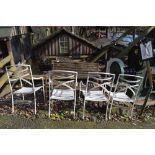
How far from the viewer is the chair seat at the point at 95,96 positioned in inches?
155

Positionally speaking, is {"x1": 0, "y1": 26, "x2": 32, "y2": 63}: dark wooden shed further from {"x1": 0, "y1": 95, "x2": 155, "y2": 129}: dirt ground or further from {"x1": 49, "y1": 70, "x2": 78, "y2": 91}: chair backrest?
{"x1": 0, "y1": 95, "x2": 155, "y2": 129}: dirt ground

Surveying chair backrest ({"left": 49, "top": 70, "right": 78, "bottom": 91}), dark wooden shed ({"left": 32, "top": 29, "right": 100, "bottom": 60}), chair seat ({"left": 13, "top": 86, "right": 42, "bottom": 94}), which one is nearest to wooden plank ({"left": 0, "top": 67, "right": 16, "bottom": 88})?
chair seat ({"left": 13, "top": 86, "right": 42, "bottom": 94})

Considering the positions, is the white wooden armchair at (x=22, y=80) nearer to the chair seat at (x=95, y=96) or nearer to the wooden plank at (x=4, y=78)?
the wooden plank at (x=4, y=78)

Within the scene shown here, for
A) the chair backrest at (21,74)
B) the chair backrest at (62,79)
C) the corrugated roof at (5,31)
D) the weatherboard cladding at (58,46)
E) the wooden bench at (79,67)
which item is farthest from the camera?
the weatherboard cladding at (58,46)

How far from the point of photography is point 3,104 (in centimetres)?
399

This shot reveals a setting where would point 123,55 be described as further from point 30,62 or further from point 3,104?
point 3,104

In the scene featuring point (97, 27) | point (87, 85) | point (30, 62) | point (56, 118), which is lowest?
point (56, 118)

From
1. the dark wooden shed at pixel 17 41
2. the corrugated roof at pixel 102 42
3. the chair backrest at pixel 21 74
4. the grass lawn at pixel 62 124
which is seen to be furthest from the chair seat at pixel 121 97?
the dark wooden shed at pixel 17 41

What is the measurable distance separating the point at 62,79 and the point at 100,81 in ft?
1.66

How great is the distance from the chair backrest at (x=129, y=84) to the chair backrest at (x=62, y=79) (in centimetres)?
59

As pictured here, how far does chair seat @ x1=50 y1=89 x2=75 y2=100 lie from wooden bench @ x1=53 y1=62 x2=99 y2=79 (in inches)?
10.4

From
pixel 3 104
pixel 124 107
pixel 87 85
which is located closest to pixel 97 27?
pixel 87 85

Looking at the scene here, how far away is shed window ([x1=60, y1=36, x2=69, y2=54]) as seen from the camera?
14.9ft
